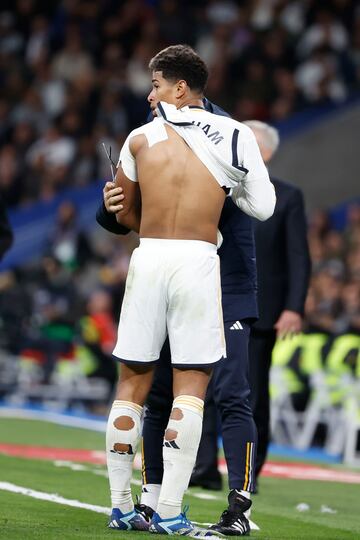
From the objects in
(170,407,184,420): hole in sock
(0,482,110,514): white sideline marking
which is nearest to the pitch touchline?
(0,482,110,514): white sideline marking

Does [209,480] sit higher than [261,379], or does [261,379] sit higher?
[261,379]

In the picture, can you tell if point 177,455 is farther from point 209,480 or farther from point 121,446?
point 209,480

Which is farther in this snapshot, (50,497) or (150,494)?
(50,497)

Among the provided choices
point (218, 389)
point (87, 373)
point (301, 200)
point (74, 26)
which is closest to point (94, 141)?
point (74, 26)

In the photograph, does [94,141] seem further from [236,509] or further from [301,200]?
[236,509]

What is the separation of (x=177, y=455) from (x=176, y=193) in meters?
1.14

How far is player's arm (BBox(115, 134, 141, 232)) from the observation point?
6.04 metres

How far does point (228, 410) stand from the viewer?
6.38 m

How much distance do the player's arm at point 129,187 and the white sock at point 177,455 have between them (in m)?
0.93

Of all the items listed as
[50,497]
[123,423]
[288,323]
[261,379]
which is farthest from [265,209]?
[261,379]

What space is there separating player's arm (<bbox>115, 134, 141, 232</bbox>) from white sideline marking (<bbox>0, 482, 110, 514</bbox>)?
5.04 ft

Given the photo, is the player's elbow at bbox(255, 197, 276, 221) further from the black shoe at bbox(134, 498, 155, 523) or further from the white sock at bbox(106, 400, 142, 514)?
the black shoe at bbox(134, 498, 155, 523)

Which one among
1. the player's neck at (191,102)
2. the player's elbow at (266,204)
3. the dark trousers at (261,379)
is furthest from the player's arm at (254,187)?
the dark trousers at (261,379)

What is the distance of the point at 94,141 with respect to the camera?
19.7 metres
